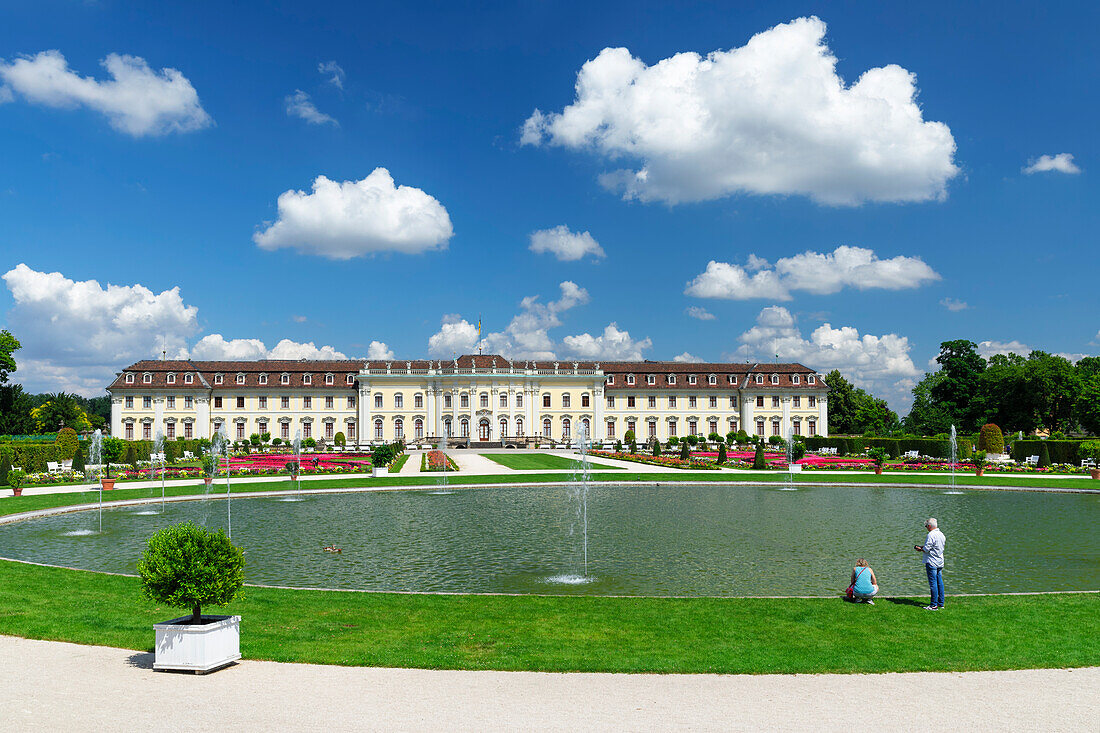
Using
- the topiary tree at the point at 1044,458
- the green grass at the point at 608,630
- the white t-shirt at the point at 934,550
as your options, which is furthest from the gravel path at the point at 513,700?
the topiary tree at the point at 1044,458

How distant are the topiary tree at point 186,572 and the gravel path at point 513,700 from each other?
825mm

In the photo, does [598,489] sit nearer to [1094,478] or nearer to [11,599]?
[11,599]

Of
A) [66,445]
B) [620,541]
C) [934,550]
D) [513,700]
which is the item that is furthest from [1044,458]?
[66,445]

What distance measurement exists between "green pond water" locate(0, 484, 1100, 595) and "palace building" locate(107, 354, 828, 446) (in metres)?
51.9

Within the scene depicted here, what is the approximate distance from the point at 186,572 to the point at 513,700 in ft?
A: 13.4

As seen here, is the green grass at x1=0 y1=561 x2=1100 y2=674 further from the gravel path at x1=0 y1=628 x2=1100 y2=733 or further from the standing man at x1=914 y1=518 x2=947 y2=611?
the gravel path at x1=0 y1=628 x2=1100 y2=733

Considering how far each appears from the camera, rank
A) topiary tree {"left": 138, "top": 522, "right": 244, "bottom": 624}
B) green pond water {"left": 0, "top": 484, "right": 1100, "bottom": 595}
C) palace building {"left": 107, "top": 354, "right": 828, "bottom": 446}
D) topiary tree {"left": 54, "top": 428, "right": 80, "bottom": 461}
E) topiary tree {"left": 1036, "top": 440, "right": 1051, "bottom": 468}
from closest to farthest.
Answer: topiary tree {"left": 138, "top": 522, "right": 244, "bottom": 624} → green pond water {"left": 0, "top": 484, "right": 1100, "bottom": 595} → topiary tree {"left": 54, "top": 428, "right": 80, "bottom": 461} → topiary tree {"left": 1036, "top": 440, "right": 1051, "bottom": 468} → palace building {"left": 107, "top": 354, "right": 828, "bottom": 446}

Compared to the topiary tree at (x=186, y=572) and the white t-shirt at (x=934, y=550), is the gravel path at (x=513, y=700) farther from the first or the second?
the white t-shirt at (x=934, y=550)

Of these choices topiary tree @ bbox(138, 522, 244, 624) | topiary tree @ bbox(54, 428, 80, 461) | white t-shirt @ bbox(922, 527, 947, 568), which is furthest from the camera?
topiary tree @ bbox(54, 428, 80, 461)

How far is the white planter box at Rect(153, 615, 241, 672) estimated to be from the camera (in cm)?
824

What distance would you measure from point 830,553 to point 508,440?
64307mm

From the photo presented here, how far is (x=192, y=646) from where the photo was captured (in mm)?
8273

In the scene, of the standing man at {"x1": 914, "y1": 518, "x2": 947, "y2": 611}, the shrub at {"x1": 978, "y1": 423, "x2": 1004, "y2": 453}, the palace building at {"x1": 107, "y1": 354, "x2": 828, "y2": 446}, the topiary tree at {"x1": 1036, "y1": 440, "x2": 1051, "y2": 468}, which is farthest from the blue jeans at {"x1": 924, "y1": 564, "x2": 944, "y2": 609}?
the palace building at {"x1": 107, "y1": 354, "x2": 828, "y2": 446}

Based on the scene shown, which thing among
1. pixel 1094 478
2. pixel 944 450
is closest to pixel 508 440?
pixel 944 450
